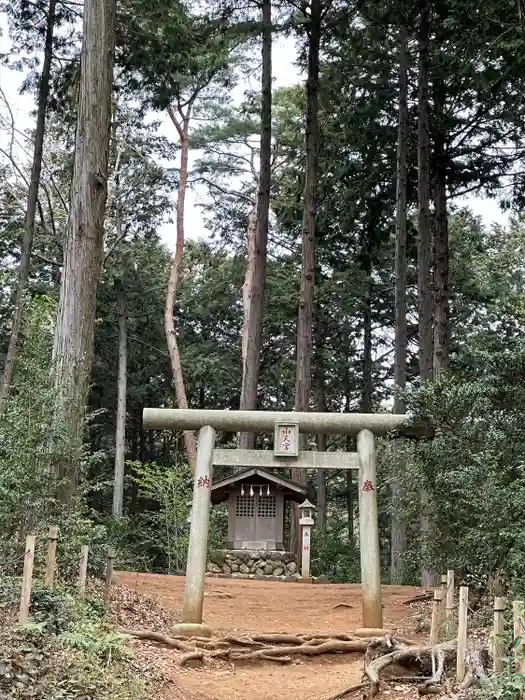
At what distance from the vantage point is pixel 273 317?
2550cm

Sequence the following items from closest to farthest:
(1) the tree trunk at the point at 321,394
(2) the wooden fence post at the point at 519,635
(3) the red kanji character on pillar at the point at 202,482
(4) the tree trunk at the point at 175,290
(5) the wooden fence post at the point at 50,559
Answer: (2) the wooden fence post at the point at 519,635 → (5) the wooden fence post at the point at 50,559 → (3) the red kanji character on pillar at the point at 202,482 → (4) the tree trunk at the point at 175,290 → (1) the tree trunk at the point at 321,394

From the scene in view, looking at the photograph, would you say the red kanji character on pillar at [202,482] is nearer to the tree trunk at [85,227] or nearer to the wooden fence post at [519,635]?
the tree trunk at [85,227]

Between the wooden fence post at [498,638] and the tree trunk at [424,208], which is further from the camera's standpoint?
the tree trunk at [424,208]

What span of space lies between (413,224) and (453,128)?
10.9 feet

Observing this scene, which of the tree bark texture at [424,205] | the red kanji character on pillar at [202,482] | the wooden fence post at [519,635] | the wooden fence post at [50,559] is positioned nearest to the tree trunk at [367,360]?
the tree bark texture at [424,205]

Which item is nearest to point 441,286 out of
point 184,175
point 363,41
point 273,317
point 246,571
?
point 363,41

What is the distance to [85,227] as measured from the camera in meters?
9.49

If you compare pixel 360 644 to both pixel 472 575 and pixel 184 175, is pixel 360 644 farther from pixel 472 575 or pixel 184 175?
pixel 184 175

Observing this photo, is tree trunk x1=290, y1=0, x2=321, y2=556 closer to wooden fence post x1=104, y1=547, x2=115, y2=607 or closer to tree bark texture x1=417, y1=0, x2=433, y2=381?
tree bark texture x1=417, y1=0, x2=433, y2=381

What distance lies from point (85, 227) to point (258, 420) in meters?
3.23

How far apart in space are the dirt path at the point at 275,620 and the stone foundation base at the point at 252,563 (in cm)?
280

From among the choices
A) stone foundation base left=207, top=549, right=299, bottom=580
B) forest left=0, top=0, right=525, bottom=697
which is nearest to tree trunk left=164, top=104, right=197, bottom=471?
forest left=0, top=0, right=525, bottom=697

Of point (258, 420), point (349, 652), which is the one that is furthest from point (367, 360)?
point (349, 652)

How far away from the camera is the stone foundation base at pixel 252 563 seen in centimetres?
1705
